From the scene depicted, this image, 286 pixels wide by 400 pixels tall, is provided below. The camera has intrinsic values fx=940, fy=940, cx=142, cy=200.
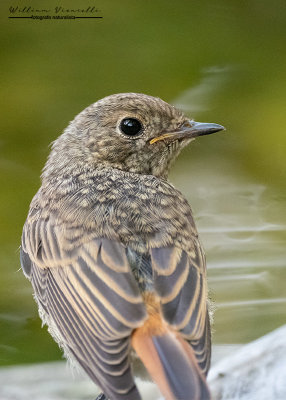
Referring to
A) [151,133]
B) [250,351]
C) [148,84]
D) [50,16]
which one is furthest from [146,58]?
[250,351]

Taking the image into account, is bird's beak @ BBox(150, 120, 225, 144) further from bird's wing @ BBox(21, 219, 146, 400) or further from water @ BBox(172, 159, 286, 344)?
water @ BBox(172, 159, 286, 344)

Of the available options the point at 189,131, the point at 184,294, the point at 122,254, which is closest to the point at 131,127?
the point at 189,131

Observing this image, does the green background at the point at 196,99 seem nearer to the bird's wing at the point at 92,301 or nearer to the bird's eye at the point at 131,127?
the bird's eye at the point at 131,127

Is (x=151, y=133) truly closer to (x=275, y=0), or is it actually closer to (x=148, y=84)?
(x=148, y=84)

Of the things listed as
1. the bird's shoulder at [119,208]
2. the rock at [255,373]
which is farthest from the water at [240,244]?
the bird's shoulder at [119,208]

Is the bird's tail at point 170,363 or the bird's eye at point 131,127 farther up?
the bird's eye at point 131,127

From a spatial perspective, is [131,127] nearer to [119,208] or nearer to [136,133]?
[136,133]

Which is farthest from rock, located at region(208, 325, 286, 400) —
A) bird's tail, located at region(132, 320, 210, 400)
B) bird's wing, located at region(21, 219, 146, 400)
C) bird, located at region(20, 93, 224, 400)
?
bird's wing, located at region(21, 219, 146, 400)

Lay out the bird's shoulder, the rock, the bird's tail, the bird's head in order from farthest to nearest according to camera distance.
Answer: the bird's head
the bird's shoulder
the rock
the bird's tail
